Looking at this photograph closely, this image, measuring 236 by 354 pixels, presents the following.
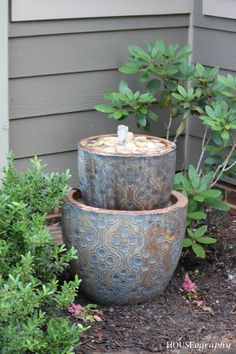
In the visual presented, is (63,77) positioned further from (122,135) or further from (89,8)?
(122,135)

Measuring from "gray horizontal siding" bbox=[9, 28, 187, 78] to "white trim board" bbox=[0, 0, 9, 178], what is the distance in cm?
7

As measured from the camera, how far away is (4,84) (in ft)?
14.1

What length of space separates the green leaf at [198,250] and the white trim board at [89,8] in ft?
4.46

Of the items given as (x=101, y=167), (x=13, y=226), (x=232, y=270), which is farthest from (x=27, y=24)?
(x=232, y=270)

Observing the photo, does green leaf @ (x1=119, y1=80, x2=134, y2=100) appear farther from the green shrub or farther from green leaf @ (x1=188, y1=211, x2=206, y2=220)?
the green shrub

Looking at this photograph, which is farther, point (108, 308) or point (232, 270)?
point (232, 270)

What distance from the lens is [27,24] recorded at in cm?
437

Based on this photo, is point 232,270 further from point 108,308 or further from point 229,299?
point 108,308

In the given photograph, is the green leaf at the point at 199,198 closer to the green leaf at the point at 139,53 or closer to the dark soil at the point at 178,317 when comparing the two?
the dark soil at the point at 178,317

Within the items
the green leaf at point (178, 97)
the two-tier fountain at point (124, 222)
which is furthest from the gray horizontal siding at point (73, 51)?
the two-tier fountain at point (124, 222)

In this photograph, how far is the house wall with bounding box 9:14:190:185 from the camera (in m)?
4.41

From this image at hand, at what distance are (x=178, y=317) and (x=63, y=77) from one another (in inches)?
58.2

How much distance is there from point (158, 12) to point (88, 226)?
164 centimetres

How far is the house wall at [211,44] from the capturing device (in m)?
4.83
